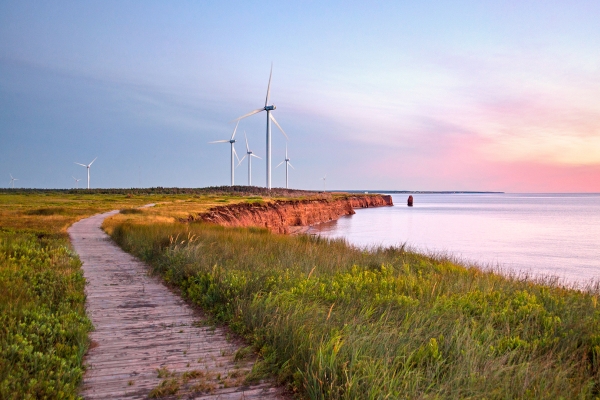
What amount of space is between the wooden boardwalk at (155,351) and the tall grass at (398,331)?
1.51 feet

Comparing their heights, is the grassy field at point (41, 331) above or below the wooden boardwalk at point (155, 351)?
above

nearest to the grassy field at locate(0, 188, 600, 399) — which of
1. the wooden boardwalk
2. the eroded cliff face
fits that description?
the wooden boardwalk

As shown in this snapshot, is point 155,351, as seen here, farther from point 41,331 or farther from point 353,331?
point 353,331

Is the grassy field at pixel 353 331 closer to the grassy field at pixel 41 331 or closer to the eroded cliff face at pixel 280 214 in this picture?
the grassy field at pixel 41 331

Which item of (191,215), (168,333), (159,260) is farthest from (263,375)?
(191,215)

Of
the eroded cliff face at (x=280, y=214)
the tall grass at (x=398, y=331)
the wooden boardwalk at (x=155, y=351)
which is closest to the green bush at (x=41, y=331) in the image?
the wooden boardwalk at (x=155, y=351)

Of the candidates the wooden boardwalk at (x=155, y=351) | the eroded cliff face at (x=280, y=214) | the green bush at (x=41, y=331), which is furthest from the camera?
the eroded cliff face at (x=280, y=214)

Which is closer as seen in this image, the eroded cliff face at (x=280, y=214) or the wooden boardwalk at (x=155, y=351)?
the wooden boardwalk at (x=155, y=351)

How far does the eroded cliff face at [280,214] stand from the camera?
170 ft

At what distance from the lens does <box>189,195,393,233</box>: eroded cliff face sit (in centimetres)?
5191

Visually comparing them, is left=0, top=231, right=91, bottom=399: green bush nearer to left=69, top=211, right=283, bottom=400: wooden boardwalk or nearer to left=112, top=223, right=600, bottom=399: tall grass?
left=69, top=211, right=283, bottom=400: wooden boardwalk

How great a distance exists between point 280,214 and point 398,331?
6512cm

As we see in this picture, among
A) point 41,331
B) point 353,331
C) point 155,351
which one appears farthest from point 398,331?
point 41,331

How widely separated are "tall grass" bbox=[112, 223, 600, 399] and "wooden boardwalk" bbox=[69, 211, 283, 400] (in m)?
0.46
